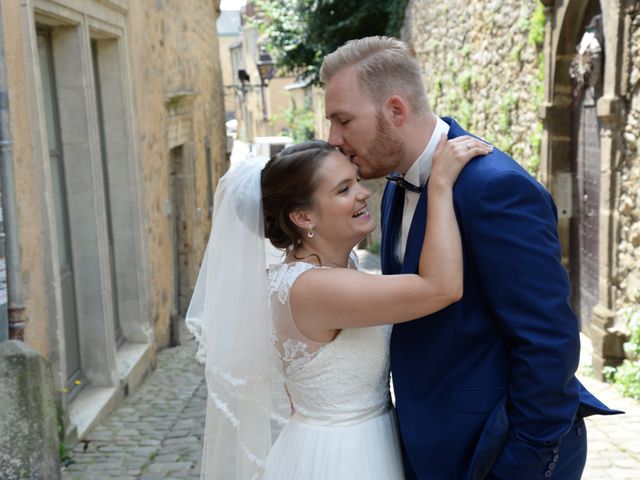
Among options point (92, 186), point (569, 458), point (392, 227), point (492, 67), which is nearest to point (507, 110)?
point (492, 67)

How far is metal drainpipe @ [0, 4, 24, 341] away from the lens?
4.29m

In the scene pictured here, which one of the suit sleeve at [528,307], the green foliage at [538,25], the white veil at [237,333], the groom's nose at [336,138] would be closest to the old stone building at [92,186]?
the white veil at [237,333]

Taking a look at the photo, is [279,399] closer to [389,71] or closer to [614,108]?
[389,71]

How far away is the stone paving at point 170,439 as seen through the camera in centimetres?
474

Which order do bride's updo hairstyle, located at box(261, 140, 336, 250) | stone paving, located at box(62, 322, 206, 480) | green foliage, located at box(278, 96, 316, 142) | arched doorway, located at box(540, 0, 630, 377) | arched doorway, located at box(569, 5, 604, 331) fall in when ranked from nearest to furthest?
bride's updo hairstyle, located at box(261, 140, 336, 250) < stone paving, located at box(62, 322, 206, 480) < arched doorway, located at box(540, 0, 630, 377) < arched doorway, located at box(569, 5, 604, 331) < green foliage, located at box(278, 96, 316, 142)

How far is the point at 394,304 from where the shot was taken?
2.31 m

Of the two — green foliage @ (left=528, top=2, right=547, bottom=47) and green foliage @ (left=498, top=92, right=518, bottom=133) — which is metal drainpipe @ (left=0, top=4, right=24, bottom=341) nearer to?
green foliage @ (left=528, top=2, right=547, bottom=47)

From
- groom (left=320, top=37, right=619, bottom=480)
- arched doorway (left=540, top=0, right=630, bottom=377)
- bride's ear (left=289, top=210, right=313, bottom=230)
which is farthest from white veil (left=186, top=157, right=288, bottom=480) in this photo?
arched doorway (left=540, top=0, right=630, bottom=377)

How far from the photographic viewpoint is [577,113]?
7969mm

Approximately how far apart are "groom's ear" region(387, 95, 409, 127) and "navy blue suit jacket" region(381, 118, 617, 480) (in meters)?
0.23

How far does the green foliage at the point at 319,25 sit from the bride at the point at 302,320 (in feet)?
42.5

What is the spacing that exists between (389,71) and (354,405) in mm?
1049

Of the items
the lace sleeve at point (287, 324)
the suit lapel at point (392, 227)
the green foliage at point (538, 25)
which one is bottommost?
the lace sleeve at point (287, 324)

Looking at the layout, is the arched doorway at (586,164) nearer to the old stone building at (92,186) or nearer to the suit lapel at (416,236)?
the old stone building at (92,186)
